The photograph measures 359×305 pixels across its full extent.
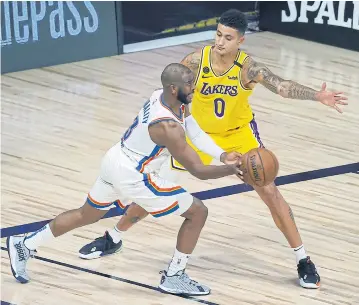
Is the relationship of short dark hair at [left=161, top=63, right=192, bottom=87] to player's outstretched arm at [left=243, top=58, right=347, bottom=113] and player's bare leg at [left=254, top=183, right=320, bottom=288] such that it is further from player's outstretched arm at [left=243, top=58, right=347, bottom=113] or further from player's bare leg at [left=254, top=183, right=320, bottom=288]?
player's bare leg at [left=254, top=183, right=320, bottom=288]

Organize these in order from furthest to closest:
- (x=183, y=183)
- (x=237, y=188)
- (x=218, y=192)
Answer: (x=183, y=183) → (x=237, y=188) → (x=218, y=192)

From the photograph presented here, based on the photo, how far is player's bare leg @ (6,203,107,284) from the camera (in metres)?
6.79

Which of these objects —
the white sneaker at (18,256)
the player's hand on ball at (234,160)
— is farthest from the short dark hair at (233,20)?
the white sneaker at (18,256)

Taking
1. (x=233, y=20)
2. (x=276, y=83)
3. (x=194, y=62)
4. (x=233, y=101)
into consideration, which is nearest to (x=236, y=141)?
(x=233, y=101)

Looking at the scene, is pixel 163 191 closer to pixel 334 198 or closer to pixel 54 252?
pixel 54 252

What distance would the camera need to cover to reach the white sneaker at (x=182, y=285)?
6.83 meters

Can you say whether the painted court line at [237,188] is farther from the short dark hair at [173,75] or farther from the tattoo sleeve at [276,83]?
the short dark hair at [173,75]

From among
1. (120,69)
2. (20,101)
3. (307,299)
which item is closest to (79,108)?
(20,101)

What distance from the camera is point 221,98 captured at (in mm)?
7203

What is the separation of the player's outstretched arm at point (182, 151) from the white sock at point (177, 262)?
703 mm

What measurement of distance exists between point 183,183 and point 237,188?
507mm

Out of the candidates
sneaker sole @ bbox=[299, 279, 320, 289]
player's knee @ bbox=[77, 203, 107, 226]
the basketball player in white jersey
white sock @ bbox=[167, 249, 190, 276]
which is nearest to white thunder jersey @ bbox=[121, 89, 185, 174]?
the basketball player in white jersey

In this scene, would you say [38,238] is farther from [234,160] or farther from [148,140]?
[234,160]

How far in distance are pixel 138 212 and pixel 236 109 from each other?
1.07m
